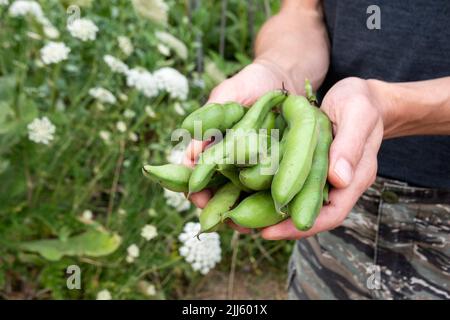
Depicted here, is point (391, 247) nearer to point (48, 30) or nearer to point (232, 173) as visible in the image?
point (232, 173)

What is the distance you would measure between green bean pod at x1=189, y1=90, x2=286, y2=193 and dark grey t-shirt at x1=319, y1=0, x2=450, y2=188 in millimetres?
253

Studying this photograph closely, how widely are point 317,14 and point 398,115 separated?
1.55ft

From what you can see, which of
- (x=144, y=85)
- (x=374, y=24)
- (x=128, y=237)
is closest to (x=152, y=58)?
(x=144, y=85)

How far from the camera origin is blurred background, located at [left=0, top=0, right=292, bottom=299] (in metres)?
1.80

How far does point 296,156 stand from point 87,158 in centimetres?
127

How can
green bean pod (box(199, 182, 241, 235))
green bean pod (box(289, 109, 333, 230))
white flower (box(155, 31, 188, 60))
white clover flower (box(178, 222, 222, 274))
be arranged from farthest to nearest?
1. white flower (box(155, 31, 188, 60))
2. white clover flower (box(178, 222, 222, 274))
3. green bean pod (box(199, 182, 241, 235))
4. green bean pod (box(289, 109, 333, 230))

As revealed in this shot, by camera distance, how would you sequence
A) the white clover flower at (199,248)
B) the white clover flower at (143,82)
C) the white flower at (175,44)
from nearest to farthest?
the white clover flower at (199,248) < the white clover flower at (143,82) < the white flower at (175,44)

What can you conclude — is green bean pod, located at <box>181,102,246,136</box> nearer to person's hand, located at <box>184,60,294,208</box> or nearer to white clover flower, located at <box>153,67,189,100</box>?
person's hand, located at <box>184,60,294,208</box>

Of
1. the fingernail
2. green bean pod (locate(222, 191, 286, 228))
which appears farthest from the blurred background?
the fingernail

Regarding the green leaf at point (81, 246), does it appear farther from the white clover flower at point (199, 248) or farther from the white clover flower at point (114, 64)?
the white clover flower at point (114, 64)

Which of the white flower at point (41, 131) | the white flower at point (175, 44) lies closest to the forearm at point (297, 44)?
the white flower at point (175, 44)

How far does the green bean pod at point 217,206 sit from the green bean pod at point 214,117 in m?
0.11

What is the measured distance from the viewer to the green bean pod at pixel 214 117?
1.13 meters
